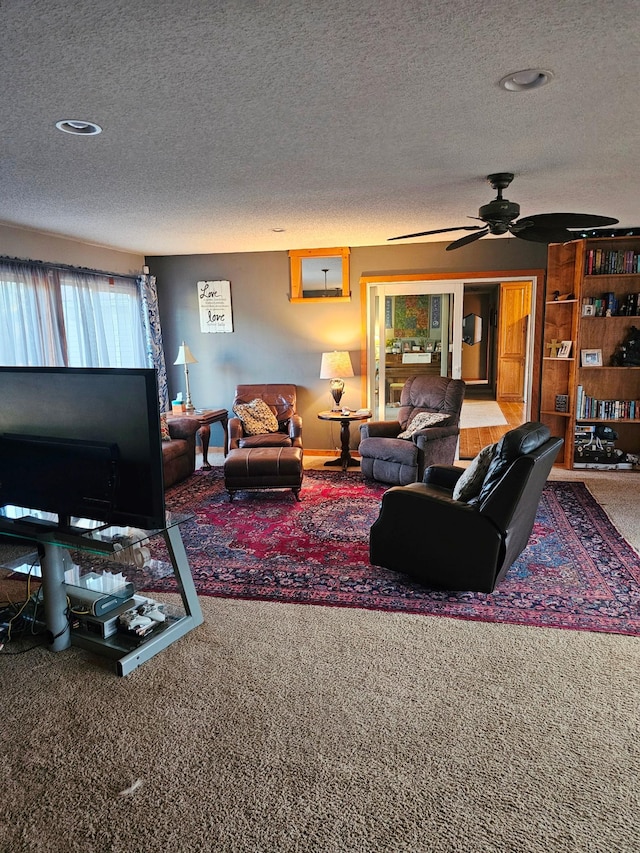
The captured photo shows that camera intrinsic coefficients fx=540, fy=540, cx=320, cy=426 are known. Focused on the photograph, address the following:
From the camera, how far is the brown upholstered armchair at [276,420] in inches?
202

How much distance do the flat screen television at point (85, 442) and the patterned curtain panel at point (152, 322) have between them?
3822 millimetres

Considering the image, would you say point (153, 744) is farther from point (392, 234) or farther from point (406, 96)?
point (392, 234)

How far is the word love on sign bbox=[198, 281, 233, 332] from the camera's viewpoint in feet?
20.7

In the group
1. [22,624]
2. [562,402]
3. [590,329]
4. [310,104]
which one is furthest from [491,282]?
[22,624]

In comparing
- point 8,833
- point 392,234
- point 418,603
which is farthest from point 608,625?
point 392,234

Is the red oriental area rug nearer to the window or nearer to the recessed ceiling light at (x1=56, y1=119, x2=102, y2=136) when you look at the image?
the window

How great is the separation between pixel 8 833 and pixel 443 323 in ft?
17.9

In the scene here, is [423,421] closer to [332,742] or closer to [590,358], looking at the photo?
[590,358]

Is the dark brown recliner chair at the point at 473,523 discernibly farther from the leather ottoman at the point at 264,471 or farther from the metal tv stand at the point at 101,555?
the leather ottoman at the point at 264,471

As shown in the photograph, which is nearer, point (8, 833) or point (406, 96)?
point (8, 833)

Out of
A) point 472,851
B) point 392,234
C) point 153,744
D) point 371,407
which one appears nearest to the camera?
point 472,851

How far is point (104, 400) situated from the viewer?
2.19 meters

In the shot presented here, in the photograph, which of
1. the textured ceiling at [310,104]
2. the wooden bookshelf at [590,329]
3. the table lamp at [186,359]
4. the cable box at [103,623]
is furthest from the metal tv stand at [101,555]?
the wooden bookshelf at [590,329]

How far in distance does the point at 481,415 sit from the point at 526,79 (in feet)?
23.2
